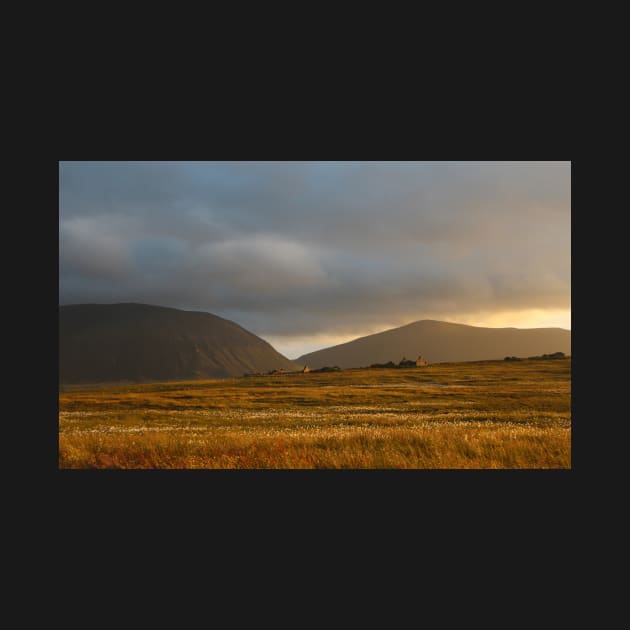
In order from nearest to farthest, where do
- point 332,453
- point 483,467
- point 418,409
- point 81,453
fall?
1. point 483,467
2. point 332,453
3. point 81,453
4. point 418,409

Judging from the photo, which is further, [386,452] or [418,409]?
[418,409]

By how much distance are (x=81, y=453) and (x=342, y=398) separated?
38.4 meters

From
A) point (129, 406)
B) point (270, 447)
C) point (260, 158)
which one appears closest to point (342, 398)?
point (129, 406)

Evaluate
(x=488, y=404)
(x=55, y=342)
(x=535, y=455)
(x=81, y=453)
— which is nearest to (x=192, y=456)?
(x=81, y=453)

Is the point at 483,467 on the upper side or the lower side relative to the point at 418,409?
upper

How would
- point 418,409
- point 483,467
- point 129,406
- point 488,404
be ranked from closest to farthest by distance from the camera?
point 483,467 < point 418,409 < point 488,404 < point 129,406

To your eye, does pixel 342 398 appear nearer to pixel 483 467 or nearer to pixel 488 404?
pixel 488 404

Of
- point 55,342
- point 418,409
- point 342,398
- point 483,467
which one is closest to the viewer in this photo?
point 55,342

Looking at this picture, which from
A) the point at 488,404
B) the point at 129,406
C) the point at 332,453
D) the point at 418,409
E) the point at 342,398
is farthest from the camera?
the point at 342,398

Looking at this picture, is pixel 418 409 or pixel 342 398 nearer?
pixel 418 409

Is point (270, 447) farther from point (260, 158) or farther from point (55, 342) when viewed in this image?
point (260, 158)

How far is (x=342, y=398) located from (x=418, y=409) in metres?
14.5

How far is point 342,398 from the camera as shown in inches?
1988

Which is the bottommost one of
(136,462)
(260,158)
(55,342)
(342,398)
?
(342,398)
